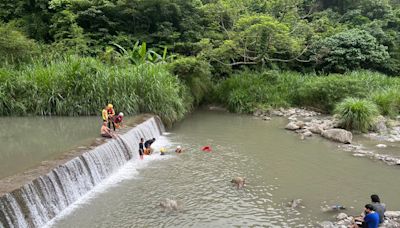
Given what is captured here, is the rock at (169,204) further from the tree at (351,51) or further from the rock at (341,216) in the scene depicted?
the tree at (351,51)

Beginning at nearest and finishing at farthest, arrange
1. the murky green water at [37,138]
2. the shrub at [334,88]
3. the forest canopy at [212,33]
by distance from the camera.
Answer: the murky green water at [37,138], the shrub at [334,88], the forest canopy at [212,33]

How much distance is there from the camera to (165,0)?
982 inches

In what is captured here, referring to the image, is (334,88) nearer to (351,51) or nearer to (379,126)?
(379,126)

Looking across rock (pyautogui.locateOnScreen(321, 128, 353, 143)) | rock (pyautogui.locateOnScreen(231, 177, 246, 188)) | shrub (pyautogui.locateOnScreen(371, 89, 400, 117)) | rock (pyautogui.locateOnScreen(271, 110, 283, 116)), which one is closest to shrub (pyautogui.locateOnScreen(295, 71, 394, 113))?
shrub (pyautogui.locateOnScreen(371, 89, 400, 117))

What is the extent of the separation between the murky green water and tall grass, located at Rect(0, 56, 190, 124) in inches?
24.0

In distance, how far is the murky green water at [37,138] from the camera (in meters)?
9.07

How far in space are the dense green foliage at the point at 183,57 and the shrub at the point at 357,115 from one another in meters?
3.05

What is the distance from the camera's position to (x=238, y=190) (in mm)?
9188

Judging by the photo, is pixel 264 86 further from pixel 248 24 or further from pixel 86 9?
pixel 86 9

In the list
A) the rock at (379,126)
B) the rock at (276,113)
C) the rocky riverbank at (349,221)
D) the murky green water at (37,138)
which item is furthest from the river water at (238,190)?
the rock at (276,113)

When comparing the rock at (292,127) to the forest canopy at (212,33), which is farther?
the forest canopy at (212,33)

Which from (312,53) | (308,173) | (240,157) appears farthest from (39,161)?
(312,53)

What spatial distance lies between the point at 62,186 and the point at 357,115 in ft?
40.3

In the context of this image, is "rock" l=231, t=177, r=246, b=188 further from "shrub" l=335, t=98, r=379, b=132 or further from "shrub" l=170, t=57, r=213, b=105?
"shrub" l=170, t=57, r=213, b=105
